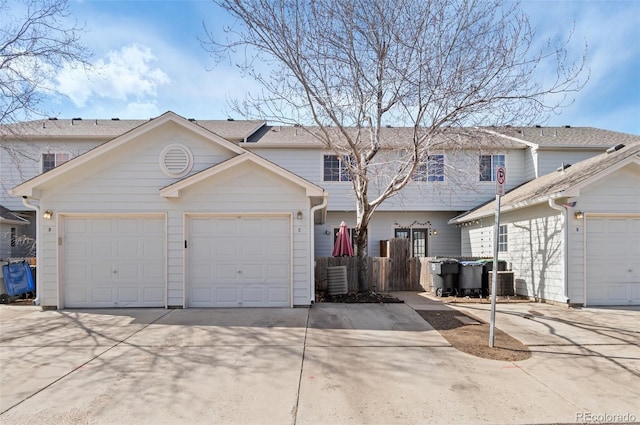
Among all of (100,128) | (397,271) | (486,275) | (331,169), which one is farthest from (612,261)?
(100,128)

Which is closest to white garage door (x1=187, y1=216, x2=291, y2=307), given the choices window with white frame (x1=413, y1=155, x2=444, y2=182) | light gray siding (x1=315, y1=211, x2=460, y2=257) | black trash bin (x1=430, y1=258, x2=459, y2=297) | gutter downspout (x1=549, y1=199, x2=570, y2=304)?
window with white frame (x1=413, y1=155, x2=444, y2=182)

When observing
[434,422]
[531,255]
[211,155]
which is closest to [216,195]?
[211,155]

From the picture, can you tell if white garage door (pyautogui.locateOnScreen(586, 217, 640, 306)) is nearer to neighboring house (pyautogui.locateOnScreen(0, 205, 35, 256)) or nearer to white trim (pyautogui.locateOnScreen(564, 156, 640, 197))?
white trim (pyautogui.locateOnScreen(564, 156, 640, 197))

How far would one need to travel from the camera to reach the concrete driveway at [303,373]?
388 cm

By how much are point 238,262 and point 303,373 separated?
4726mm

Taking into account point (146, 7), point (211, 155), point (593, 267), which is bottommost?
point (593, 267)

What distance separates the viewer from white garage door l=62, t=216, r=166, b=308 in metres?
9.19

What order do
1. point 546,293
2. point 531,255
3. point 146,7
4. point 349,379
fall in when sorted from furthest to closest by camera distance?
point 531,255
point 546,293
point 146,7
point 349,379

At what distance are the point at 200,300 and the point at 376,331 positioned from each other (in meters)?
4.51

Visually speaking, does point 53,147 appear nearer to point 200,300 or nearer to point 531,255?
point 200,300

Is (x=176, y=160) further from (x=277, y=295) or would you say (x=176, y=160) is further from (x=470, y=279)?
(x=470, y=279)

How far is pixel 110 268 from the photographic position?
30.2ft

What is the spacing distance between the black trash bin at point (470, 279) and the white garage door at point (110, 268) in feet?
27.4

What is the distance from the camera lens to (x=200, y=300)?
9180 mm
